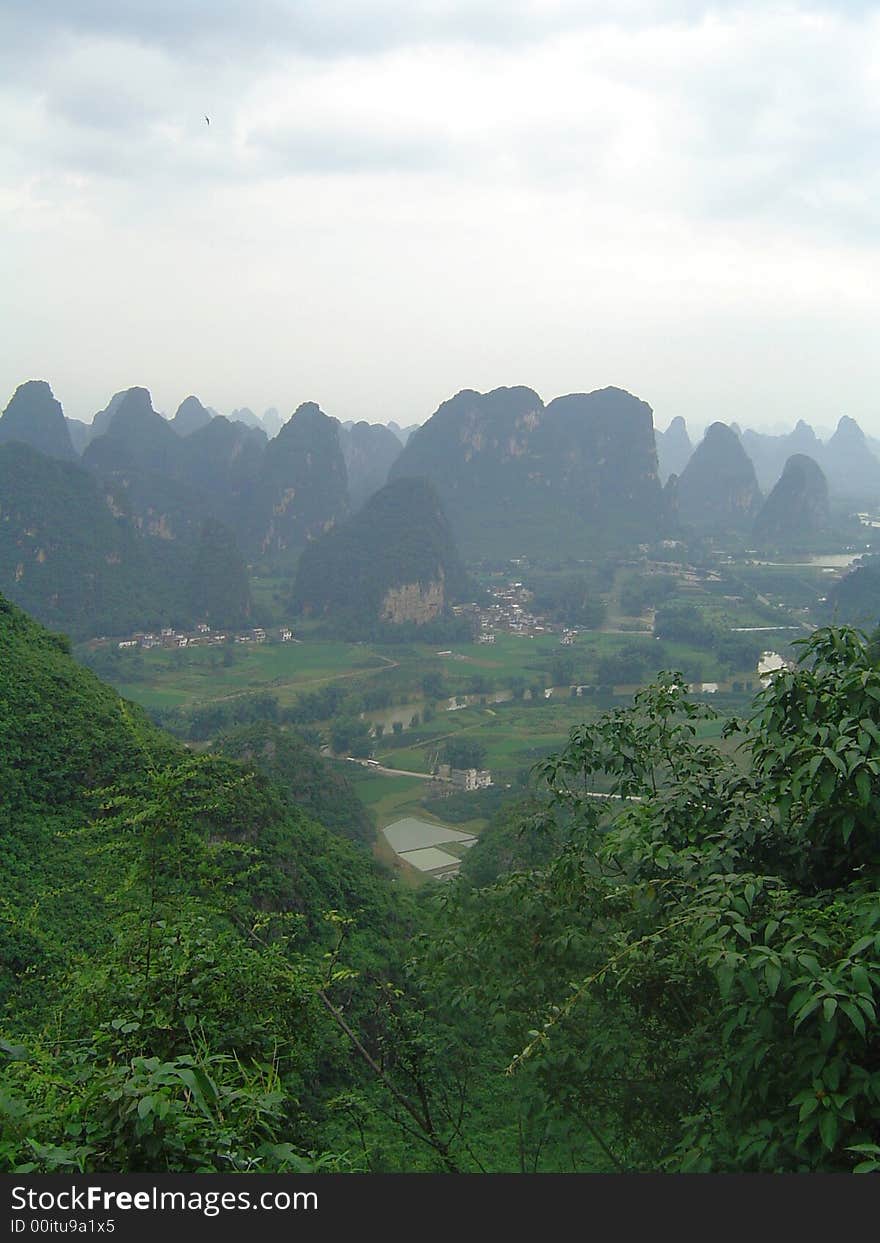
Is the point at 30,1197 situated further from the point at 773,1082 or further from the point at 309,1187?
the point at 773,1082

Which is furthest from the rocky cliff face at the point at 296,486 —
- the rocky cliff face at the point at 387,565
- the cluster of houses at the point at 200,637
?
the cluster of houses at the point at 200,637

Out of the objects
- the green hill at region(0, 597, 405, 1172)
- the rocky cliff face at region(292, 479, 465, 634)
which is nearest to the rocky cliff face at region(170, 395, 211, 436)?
the rocky cliff face at region(292, 479, 465, 634)

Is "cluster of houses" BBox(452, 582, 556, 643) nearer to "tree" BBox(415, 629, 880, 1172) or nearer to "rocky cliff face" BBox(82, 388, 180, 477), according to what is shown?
"rocky cliff face" BBox(82, 388, 180, 477)

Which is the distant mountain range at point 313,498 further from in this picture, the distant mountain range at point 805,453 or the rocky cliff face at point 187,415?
the distant mountain range at point 805,453

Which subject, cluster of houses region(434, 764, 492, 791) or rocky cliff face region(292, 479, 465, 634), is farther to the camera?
rocky cliff face region(292, 479, 465, 634)

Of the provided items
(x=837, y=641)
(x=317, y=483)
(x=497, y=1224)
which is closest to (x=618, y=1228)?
(x=497, y=1224)

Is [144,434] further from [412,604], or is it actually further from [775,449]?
[775,449]

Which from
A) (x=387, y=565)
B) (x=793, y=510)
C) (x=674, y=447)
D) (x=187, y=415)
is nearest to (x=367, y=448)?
(x=187, y=415)
